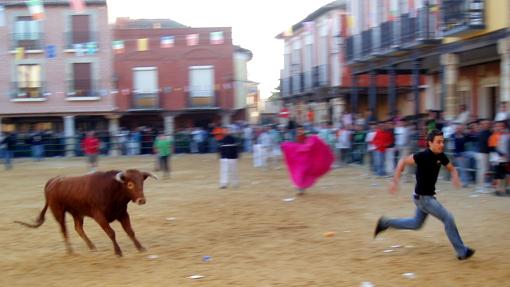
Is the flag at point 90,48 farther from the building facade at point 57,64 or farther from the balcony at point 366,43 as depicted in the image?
the balcony at point 366,43

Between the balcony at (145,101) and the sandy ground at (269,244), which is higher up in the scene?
the balcony at (145,101)

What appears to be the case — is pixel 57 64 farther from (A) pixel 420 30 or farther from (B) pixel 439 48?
(B) pixel 439 48

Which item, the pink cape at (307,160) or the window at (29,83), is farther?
the window at (29,83)

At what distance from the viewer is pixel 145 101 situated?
35.8 meters

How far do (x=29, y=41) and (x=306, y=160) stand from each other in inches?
1019

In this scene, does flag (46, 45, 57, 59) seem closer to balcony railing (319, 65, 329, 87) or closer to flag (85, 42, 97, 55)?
flag (85, 42, 97, 55)

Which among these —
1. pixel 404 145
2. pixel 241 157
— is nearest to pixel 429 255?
pixel 404 145

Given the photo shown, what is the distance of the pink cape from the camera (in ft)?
43.4

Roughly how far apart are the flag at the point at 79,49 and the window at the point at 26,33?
6.45 ft

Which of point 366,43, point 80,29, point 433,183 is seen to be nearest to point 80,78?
point 80,29

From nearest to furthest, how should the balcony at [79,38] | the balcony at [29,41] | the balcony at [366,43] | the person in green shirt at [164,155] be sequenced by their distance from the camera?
1. the person in green shirt at [164,155]
2. the balcony at [366,43]
3. the balcony at [29,41]
4. the balcony at [79,38]

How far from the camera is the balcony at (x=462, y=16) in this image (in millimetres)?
16109

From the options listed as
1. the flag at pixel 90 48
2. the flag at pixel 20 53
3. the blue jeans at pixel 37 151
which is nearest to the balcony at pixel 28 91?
the flag at pixel 20 53

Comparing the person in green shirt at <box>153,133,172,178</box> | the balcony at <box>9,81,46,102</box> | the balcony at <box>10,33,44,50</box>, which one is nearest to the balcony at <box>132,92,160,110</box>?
the balcony at <box>9,81,46,102</box>
